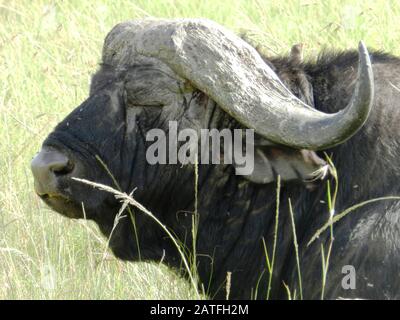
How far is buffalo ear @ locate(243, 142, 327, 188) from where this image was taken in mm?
5543

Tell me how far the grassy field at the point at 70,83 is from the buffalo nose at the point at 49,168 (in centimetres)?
46

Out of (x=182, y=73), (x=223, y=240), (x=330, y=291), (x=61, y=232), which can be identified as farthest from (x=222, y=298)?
(x=61, y=232)

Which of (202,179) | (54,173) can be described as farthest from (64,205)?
(202,179)

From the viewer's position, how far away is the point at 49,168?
5730 millimetres

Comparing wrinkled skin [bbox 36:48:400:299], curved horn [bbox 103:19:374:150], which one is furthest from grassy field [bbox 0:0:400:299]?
curved horn [bbox 103:19:374:150]

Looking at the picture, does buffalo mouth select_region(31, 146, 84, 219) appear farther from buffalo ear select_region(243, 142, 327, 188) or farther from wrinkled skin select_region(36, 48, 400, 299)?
buffalo ear select_region(243, 142, 327, 188)

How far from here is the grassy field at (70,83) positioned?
6867mm

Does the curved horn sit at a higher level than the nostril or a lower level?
higher

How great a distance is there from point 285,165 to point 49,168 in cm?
122

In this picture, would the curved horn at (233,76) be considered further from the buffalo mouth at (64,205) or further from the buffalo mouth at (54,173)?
the buffalo mouth at (64,205)

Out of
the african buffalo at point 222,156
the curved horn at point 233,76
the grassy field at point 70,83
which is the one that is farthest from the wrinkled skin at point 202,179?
the grassy field at point 70,83

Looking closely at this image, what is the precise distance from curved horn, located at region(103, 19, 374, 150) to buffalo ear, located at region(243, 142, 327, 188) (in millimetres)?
111

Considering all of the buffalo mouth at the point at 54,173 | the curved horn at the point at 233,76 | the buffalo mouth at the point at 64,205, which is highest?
the curved horn at the point at 233,76

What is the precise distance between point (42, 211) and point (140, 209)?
219cm
